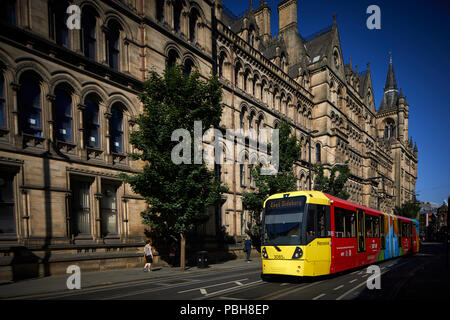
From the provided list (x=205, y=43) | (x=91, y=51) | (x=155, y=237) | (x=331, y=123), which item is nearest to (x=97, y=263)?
(x=155, y=237)

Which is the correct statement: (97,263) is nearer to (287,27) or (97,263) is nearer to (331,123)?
(331,123)

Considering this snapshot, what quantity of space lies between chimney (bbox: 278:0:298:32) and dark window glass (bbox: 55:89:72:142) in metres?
33.6

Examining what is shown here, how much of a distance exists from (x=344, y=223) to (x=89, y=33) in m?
15.8

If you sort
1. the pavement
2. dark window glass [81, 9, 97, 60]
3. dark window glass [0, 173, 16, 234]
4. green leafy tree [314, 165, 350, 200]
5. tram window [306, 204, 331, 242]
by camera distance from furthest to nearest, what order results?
1. green leafy tree [314, 165, 350, 200]
2. dark window glass [81, 9, 97, 60]
3. dark window glass [0, 173, 16, 234]
4. tram window [306, 204, 331, 242]
5. the pavement

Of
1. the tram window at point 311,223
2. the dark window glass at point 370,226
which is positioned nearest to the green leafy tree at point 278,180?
the dark window glass at point 370,226

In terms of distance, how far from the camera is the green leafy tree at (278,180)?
22.2m

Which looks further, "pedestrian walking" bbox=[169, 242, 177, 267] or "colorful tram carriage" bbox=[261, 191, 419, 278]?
"pedestrian walking" bbox=[169, 242, 177, 267]

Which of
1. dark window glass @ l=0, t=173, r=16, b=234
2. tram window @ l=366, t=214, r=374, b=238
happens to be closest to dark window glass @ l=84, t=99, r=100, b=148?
dark window glass @ l=0, t=173, r=16, b=234

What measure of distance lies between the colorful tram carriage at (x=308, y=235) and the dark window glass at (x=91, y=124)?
31.7ft

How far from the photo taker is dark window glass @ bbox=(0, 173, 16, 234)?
1151cm

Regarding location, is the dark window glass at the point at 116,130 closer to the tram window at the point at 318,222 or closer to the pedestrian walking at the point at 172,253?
the pedestrian walking at the point at 172,253

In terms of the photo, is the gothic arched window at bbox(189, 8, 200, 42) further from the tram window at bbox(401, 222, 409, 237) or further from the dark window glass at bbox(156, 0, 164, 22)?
the tram window at bbox(401, 222, 409, 237)

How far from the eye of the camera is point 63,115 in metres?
14.0
